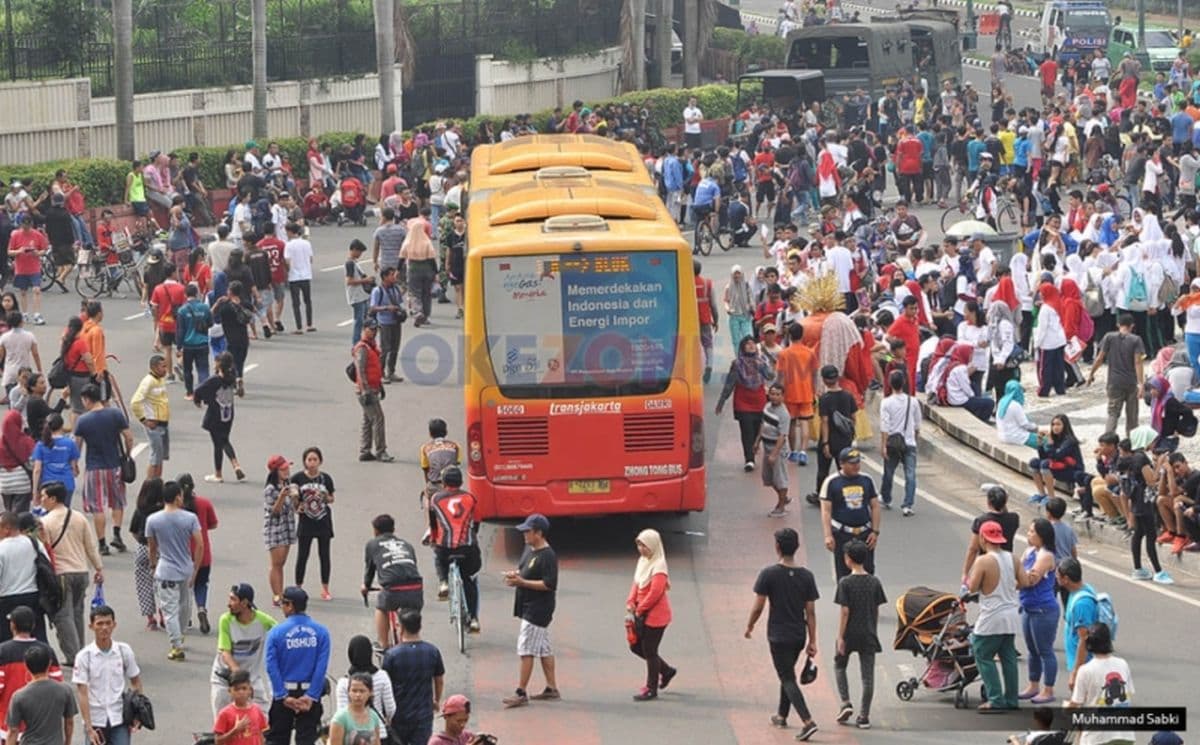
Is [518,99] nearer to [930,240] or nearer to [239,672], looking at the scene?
[930,240]

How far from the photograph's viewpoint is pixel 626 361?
20234 millimetres

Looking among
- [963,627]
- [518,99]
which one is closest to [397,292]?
[963,627]

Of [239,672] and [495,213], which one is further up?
[495,213]

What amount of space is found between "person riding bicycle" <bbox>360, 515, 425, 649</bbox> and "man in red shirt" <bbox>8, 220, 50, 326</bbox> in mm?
15496

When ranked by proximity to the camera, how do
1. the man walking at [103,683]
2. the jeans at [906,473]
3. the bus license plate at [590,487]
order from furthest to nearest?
the jeans at [906,473] → the bus license plate at [590,487] → the man walking at [103,683]

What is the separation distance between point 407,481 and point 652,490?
3904 millimetres

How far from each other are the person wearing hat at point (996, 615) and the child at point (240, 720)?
5273 millimetres

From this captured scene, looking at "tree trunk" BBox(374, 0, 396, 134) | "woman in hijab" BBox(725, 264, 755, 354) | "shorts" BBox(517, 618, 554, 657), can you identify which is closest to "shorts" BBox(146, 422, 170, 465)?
"shorts" BBox(517, 618, 554, 657)

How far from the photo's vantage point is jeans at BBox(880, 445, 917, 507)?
72.3ft

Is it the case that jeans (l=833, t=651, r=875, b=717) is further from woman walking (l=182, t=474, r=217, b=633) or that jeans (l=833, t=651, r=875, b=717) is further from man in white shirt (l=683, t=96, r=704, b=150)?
man in white shirt (l=683, t=96, r=704, b=150)

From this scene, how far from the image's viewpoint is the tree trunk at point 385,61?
160 feet

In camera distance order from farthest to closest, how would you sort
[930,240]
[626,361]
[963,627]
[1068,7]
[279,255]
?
[1068,7] < [930,240] < [279,255] < [626,361] < [963,627]

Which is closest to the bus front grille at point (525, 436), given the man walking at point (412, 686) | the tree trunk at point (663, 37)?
the man walking at point (412, 686)

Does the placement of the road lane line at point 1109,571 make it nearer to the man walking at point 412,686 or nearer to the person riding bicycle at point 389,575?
the person riding bicycle at point 389,575
